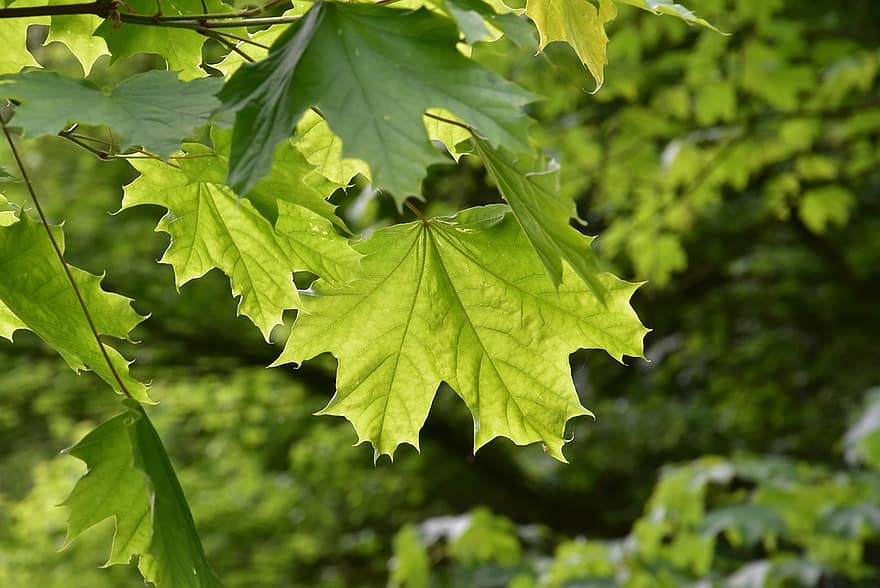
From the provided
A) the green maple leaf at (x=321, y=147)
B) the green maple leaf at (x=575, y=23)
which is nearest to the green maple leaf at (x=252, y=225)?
the green maple leaf at (x=321, y=147)

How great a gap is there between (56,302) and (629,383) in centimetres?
635

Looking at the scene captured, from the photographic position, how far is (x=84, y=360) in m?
0.91

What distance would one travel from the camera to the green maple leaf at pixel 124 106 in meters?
0.62

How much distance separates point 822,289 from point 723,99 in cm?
233

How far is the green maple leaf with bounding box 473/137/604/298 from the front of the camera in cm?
70

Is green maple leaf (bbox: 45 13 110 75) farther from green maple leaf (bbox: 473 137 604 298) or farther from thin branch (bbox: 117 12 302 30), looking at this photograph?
green maple leaf (bbox: 473 137 604 298)

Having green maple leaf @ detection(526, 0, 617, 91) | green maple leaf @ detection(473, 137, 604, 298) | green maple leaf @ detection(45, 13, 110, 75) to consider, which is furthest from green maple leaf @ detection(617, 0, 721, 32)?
green maple leaf @ detection(45, 13, 110, 75)

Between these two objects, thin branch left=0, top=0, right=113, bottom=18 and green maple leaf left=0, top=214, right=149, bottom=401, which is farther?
green maple leaf left=0, top=214, right=149, bottom=401

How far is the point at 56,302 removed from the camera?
2.99ft

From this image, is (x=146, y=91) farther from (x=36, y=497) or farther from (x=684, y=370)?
(x=684, y=370)

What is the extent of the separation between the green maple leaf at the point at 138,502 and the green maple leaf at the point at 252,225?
205 millimetres

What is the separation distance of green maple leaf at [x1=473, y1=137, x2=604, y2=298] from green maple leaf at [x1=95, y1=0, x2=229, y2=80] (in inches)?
14.6

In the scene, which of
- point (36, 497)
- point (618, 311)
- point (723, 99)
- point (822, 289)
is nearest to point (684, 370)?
point (822, 289)

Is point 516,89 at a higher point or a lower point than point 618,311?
higher
